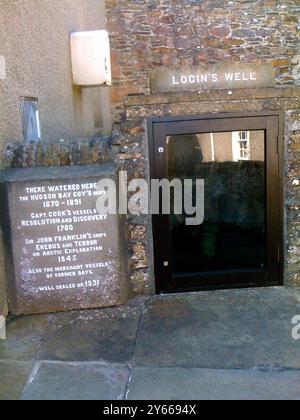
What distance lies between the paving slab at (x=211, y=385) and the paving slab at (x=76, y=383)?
105 millimetres

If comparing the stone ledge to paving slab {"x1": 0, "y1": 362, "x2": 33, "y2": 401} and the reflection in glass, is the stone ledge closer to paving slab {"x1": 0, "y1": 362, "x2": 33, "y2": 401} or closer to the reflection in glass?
the reflection in glass

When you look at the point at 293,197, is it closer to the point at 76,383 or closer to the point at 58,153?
the point at 58,153

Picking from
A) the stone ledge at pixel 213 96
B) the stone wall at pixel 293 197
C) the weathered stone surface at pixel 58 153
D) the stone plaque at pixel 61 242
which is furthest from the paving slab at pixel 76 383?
the stone ledge at pixel 213 96

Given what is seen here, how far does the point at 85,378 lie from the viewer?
2.85 meters

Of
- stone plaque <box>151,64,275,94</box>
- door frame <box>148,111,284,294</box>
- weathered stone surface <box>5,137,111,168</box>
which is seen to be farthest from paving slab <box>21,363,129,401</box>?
stone plaque <box>151,64,275,94</box>

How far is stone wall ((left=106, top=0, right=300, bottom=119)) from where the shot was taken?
16.5 feet

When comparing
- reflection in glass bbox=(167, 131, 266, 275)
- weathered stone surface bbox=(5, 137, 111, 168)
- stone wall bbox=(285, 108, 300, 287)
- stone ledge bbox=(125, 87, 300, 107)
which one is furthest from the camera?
reflection in glass bbox=(167, 131, 266, 275)

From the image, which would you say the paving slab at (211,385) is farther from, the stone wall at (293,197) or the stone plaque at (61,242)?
the stone wall at (293,197)

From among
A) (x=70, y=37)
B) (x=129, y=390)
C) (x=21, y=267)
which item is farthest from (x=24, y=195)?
(x=70, y=37)

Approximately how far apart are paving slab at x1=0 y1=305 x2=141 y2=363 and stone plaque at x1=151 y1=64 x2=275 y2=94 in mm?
2163

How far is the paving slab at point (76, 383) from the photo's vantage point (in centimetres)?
267

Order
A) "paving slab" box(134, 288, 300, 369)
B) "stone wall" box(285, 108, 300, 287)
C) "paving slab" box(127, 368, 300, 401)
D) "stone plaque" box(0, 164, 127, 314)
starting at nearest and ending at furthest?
"paving slab" box(127, 368, 300, 401), "paving slab" box(134, 288, 300, 369), "stone plaque" box(0, 164, 127, 314), "stone wall" box(285, 108, 300, 287)

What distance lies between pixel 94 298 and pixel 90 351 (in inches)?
29.4

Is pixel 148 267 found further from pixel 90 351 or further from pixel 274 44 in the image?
pixel 274 44
